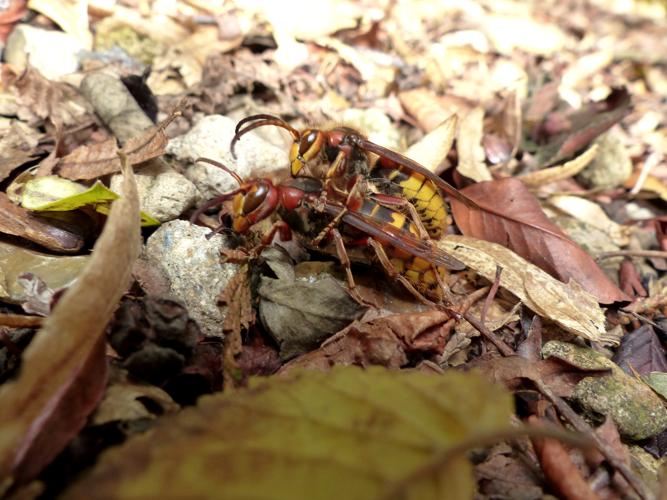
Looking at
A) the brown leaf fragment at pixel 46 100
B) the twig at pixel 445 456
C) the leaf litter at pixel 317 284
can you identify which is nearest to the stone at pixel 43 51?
the leaf litter at pixel 317 284

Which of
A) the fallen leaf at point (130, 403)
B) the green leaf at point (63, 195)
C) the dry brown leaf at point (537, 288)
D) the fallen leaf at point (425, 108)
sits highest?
the green leaf at point (63, 195)

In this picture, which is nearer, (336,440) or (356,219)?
(336,440)

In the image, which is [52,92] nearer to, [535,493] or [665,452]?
[535,493]

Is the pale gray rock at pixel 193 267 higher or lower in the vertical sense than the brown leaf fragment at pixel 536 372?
higher

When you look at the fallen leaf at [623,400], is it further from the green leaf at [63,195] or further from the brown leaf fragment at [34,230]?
the brown leaf fragment at [34,230]

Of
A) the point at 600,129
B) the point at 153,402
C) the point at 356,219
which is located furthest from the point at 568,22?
the point at 153,402

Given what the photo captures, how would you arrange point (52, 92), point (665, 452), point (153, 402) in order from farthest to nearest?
point (52, 92) < point (665, 452) < point (153, 402)

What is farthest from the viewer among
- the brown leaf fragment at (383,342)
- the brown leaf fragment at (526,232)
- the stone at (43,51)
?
the stone at (43,51)
